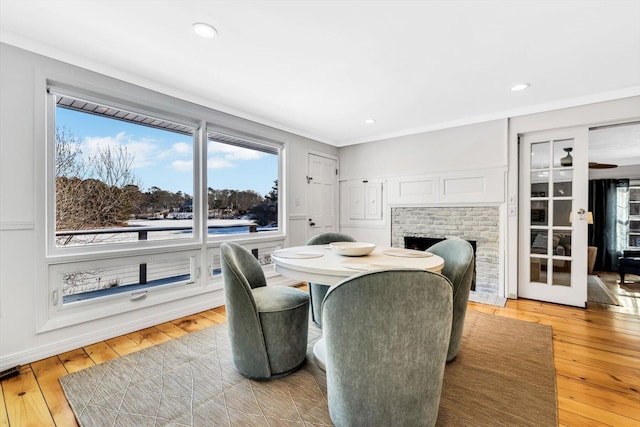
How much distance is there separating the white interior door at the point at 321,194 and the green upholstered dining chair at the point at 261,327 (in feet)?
8.69

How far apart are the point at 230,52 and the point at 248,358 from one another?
7.20ft

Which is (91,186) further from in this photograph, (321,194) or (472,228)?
(472,228)

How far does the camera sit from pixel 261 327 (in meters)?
1.82

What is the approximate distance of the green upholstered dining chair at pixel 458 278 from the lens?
1934 millimetres

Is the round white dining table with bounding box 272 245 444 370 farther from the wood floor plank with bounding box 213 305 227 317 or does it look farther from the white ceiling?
the white ceiling

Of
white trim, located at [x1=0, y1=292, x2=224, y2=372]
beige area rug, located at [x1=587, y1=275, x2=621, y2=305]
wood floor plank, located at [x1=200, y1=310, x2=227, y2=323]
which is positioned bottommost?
beige area rug, located at [x1=587, y1=275, x2=621, y2=305]

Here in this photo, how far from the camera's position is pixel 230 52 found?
7.34ft

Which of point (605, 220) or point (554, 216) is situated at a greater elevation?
point (554, 216)

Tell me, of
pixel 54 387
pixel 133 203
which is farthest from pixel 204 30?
pixel 54 387

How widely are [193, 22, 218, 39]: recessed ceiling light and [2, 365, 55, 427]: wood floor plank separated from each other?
2.40 metres

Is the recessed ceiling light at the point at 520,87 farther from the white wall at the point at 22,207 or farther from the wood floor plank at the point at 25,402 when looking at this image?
the wood floor plank at the point at 25,402

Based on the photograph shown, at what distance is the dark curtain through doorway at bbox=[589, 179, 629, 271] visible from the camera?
584 centimetres

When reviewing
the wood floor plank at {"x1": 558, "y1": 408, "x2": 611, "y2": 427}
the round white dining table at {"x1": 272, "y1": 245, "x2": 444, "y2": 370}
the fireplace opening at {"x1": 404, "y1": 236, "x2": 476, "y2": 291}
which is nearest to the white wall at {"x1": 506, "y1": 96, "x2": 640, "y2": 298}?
the fireplace opening at {"x1": 404, "y1": 236, "x2": 476, "y2": 291}

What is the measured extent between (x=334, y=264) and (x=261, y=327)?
601mm
